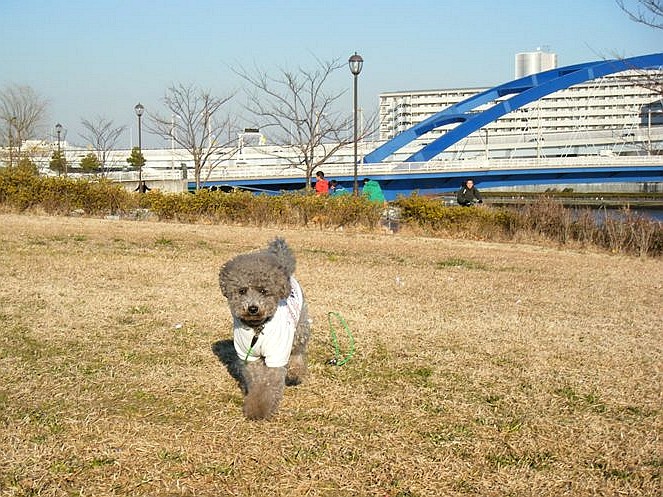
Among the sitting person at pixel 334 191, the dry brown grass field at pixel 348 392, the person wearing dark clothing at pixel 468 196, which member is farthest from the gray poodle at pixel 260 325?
the sitting person at pixel 334 191

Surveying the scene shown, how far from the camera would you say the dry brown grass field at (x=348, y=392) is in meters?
3.19

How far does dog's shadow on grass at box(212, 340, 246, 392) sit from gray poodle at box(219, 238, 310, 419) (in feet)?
1.27

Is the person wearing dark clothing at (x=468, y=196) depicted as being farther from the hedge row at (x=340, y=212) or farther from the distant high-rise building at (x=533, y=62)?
the distant high-rise building at (x=533, y=62)

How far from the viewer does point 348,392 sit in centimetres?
433

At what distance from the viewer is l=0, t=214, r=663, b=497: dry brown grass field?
3.19 metres

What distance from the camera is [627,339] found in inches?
230

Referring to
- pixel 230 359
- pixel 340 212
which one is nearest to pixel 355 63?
pixel 340 212

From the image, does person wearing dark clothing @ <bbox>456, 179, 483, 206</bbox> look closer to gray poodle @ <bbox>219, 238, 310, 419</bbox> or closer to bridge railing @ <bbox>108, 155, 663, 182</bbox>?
gray poodle @ <bbox>219, 238, 310, 419</bbox>

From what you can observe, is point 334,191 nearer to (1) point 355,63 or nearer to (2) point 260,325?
(1) point 355,63

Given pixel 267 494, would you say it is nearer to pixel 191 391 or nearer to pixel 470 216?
pixel 191 391

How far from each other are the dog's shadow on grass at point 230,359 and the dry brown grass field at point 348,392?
48mm

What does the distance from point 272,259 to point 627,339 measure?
3.00 m

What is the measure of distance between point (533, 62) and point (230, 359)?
114 meters

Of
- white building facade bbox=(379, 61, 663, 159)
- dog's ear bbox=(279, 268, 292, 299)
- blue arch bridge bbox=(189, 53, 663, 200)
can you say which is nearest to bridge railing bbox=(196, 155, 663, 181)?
blue arch bridge bbox=(189, 53, 663, 200)
